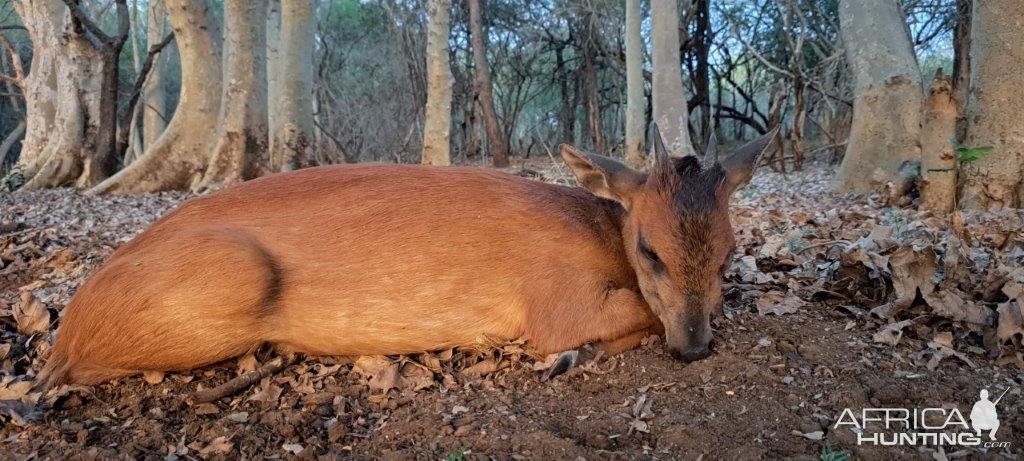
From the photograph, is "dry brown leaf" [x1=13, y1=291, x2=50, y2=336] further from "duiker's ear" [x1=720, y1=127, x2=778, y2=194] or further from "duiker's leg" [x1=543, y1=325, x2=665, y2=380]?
"duiker's ear" [x1=720, y1=127, x2=778, y2=194]

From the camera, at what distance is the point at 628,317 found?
10.5 feet

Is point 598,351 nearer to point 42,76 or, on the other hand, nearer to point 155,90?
point 42,76

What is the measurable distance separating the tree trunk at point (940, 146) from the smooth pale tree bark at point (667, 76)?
484 cm

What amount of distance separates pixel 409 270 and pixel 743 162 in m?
1.65

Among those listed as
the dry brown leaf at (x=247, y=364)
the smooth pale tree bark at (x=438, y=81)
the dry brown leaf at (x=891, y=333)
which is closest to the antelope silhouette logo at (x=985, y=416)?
the dry brown leaf at (x=891, y=333)

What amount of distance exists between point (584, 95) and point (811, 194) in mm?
13944

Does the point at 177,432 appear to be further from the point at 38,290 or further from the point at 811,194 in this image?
the point at 811,194

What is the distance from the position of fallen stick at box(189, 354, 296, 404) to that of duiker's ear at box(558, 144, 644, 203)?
5.60ft

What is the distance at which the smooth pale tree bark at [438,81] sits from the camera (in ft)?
32.9

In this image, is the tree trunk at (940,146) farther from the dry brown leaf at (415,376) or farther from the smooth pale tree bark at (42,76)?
the smooth pale tree bark at (42,76)

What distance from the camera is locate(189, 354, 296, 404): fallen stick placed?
3023 mm

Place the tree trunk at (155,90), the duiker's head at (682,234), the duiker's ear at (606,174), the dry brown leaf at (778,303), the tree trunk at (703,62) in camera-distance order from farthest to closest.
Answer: the tree trunk at (155,90)
the tree trunk at (703,62)
the dry brown leaf at (778,303)
the duiker's ear at (606,174)
the duiker's head at (682,234)

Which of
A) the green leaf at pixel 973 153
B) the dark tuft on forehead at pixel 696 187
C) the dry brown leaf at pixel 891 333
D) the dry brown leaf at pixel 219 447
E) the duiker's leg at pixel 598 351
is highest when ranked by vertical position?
the green leaf at pixel 973 153

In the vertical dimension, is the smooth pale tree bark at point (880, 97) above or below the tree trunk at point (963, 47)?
below
